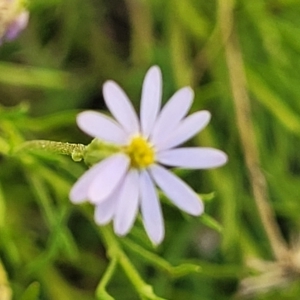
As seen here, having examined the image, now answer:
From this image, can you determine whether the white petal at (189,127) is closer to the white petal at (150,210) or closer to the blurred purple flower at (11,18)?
the white petal at (150,210)

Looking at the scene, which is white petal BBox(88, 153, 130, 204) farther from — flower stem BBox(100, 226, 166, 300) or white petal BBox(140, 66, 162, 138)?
flower stem BBox(100, 226, 166, 300)

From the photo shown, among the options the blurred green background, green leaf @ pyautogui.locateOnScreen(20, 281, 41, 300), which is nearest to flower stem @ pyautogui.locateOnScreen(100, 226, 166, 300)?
green leaf @ pyautogui.locateOnScreen(20, 281, 41, 300)

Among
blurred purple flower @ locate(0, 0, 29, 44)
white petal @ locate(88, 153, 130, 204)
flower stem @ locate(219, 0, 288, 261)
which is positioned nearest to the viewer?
white petal @ locate(88, 153, 130, 204)

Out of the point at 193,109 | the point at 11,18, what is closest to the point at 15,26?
the point at 11,18

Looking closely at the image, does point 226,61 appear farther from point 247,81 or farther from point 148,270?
point 148,270

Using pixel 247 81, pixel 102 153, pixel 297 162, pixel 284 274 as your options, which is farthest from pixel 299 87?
pixel 102 153

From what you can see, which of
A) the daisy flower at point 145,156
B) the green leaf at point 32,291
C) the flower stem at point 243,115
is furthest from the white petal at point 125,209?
the flower stem at point 243,115
